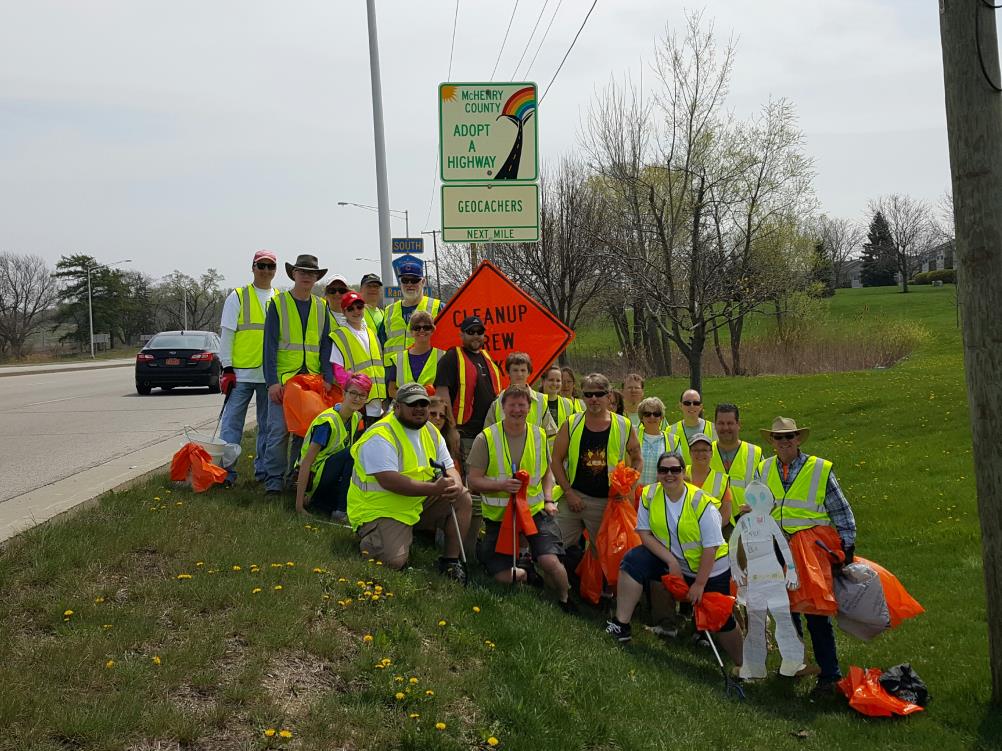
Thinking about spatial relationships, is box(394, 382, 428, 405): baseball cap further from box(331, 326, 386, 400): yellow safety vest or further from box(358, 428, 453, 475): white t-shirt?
box(331, 326, 386, 400): yellow safety vest

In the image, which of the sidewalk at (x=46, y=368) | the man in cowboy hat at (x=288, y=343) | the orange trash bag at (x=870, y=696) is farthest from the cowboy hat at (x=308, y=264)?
the sidewalk at (x=46, y=368)

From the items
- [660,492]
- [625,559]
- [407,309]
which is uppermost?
[407,309]

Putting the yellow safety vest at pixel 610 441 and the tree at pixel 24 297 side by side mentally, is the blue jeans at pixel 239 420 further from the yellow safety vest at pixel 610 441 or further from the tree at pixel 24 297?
the tree at pixel 24 297

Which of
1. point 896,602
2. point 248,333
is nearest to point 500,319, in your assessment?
point 248,333

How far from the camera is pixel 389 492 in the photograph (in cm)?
647

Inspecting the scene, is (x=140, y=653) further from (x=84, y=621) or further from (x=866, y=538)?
(x=866, y=538)

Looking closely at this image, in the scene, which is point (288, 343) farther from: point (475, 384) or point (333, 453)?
point (475, 384)

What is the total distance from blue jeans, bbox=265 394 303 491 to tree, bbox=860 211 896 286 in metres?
91.7

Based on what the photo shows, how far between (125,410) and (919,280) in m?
82.6

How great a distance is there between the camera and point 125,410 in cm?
1727

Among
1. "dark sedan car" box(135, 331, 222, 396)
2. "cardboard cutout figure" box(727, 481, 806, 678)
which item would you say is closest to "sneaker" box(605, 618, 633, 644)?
"cardboard cutout figure" box(727, 481, 806, 678)

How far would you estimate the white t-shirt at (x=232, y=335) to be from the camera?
793 cm

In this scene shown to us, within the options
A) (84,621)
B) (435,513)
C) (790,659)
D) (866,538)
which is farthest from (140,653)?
(866,538)

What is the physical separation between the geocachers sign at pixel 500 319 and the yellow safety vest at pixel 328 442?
1300mm
